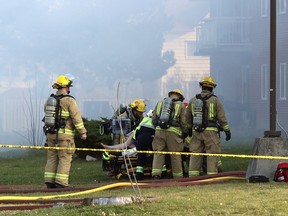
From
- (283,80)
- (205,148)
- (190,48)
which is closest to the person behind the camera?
(205,148)

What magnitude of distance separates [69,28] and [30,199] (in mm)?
13620

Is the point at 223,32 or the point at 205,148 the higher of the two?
the point at 223,32

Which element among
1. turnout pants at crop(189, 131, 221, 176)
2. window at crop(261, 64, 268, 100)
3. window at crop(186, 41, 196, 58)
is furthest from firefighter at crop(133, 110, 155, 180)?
window at crop(261, 64, 268, 100)

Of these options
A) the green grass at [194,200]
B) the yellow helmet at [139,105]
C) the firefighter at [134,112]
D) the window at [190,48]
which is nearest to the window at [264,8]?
the window at [190,48]

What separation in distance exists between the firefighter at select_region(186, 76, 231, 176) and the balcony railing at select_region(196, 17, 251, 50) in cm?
1052

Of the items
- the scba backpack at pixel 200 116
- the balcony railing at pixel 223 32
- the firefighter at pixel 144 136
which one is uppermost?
the balcony railing at pixel 223 32

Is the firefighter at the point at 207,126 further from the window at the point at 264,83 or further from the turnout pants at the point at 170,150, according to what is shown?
the window at the point at 264,83

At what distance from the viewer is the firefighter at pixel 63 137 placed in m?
11.2

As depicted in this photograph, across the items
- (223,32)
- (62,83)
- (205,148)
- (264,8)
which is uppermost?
(264,8)

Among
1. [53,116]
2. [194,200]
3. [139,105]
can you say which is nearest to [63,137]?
[53,116]

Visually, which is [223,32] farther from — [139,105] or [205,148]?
[205,148]

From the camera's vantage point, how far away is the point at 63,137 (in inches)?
444

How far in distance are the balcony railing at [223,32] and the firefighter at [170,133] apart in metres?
10.2

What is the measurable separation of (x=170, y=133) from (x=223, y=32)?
35.7ft
